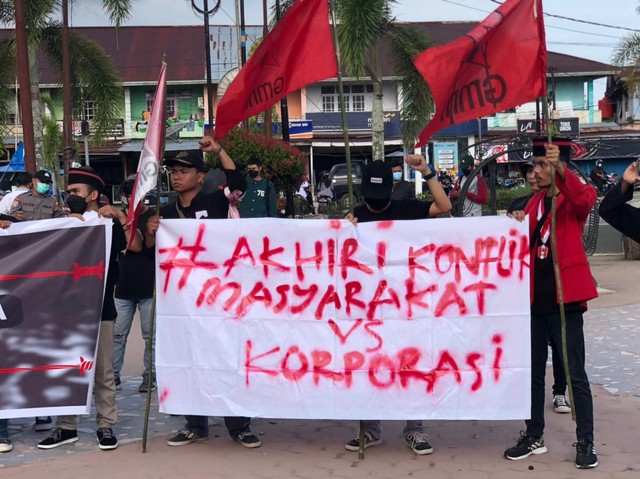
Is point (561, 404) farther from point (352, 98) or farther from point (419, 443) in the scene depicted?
point (352, 98)

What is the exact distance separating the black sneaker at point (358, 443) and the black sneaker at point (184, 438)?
3.21 ft

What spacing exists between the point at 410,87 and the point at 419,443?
19.3 m

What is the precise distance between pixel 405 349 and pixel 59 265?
227cm

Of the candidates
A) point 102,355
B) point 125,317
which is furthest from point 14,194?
point 102,355

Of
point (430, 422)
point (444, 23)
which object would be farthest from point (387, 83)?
point (430, 422)

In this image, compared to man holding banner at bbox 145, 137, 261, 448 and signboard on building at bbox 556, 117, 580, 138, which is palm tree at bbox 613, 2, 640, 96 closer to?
signboard on building at bbox 556, 117, 580, 138

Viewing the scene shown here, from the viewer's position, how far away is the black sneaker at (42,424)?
6.57 metres

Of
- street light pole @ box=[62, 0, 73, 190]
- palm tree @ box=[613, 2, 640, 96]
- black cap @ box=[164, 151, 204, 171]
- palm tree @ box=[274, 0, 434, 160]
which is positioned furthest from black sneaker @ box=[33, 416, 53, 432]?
palm tree @ box=[613, 2, 640, 96]

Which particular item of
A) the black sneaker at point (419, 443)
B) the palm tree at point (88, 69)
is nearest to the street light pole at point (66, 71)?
the palm tree at point (88, 69)

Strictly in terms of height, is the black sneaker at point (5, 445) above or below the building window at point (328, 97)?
below

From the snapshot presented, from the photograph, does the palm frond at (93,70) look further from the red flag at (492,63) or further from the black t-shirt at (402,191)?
the red flag at (492,63)

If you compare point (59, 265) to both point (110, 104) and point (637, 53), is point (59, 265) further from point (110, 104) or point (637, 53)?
point (637, 53)

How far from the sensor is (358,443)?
5.90 m

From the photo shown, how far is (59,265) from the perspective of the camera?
616 centimetres
